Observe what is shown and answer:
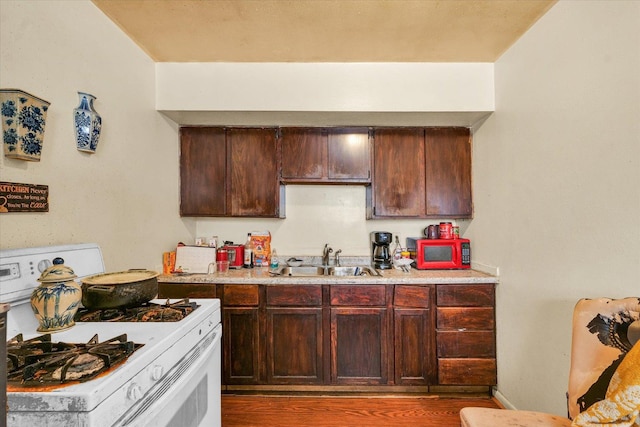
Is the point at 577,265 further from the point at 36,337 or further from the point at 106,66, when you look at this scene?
the point at 106,66

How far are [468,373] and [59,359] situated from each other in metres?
2.43

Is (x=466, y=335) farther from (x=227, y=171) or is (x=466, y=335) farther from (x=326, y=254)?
(x=227, y=171)

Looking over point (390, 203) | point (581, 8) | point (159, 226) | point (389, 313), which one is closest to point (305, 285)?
point (389, 313)

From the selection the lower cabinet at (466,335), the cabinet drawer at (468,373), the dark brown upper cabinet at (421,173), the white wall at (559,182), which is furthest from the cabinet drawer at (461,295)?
the dark brown upper cabinet at (421,173)

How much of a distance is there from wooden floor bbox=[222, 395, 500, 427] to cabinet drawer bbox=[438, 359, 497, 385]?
0.49ft

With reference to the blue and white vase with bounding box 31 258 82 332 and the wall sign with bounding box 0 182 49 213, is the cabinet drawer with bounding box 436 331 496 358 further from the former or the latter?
the wall sign with bounding box 0 182 49 213

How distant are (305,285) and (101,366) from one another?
5.09 feet

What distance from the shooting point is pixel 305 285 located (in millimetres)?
2238

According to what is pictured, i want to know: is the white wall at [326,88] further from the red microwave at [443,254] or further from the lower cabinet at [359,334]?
the lower cabinet at [359,334]

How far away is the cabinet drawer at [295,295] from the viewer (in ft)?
7.33

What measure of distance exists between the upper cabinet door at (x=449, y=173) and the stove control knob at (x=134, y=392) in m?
2.36

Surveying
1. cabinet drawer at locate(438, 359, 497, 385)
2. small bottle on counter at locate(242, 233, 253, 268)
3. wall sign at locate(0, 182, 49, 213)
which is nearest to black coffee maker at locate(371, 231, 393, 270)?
cabinet drawer at locate(438, 359, 497, 385)

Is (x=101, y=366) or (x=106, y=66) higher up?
(x=106, y=66)

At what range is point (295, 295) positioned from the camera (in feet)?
7.35
